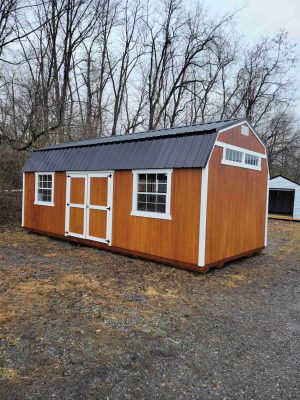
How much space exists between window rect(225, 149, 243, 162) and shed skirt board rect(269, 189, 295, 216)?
1360cm

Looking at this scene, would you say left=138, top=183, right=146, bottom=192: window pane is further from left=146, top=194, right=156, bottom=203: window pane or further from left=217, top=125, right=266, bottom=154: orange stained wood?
left=217, top=125, right=266, bottom=154: orange stained wood

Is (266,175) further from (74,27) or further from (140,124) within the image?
(74,27)

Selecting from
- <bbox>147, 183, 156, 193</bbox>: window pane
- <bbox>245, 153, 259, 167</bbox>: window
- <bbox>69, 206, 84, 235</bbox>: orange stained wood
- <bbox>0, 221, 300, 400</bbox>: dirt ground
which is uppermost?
<bbox>245, 153, 259, 167</bbox>: window

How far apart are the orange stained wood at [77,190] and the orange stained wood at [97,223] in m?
0.58

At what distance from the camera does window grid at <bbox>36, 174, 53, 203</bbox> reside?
9.71 metres

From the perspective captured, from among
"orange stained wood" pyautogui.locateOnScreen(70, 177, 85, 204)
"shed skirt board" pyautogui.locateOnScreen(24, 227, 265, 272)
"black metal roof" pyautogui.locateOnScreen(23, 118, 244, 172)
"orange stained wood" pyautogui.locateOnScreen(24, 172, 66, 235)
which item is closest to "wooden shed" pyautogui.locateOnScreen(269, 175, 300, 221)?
"shed skirt board" pyautogui.locateOnScreen(24, 227, 265, 272)

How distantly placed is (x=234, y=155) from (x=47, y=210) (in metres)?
5.97

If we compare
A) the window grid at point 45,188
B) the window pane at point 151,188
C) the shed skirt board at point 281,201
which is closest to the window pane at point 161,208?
the window pane at point 151,188

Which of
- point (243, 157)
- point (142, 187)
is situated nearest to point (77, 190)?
point (142, 187)

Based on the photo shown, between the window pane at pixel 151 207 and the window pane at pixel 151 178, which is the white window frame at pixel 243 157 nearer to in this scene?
the window pane at pixel 151 178

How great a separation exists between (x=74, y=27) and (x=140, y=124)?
6973 mm

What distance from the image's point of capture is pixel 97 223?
8.20m

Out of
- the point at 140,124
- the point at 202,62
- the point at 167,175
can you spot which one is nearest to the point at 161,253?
the point at 167,175

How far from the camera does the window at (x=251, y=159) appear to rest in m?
7.60
